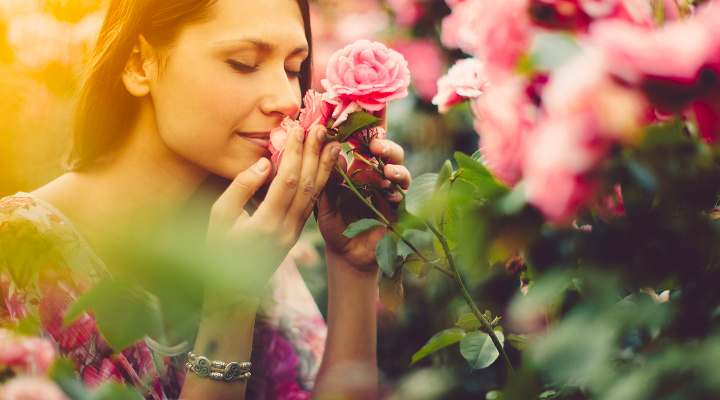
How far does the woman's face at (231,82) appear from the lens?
126 centimetres

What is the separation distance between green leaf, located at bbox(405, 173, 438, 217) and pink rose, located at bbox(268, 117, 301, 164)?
1.37 ft

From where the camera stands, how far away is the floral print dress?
3.57ft

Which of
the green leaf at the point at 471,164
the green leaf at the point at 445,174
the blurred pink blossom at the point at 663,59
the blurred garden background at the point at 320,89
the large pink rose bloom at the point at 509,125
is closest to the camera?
the blurred pink blossom at the point at 663,59

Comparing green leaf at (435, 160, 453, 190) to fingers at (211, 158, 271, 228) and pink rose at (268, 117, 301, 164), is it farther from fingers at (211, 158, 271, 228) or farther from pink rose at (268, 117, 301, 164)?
fingers at (211, 158, 271, 228)

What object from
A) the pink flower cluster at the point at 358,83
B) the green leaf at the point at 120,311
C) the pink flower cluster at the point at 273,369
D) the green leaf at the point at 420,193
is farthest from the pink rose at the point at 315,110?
the pink flower cluster at the point at 273,369

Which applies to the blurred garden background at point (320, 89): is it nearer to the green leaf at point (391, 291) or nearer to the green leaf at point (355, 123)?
the green leaf at point (391, 291)

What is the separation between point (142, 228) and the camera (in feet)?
5.10

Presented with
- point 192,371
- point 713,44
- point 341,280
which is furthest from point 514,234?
point 341,280

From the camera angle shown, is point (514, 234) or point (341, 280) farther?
point (341, 280)

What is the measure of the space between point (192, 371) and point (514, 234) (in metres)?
1.01

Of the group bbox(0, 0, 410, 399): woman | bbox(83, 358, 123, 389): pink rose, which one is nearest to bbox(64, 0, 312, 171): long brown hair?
bbox(0, 0, 410, 399): woman

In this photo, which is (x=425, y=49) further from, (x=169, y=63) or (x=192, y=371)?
(x=192, y=371)

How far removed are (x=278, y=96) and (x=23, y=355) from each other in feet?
2.88

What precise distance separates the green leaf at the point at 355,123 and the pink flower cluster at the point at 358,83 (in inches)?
0.4
